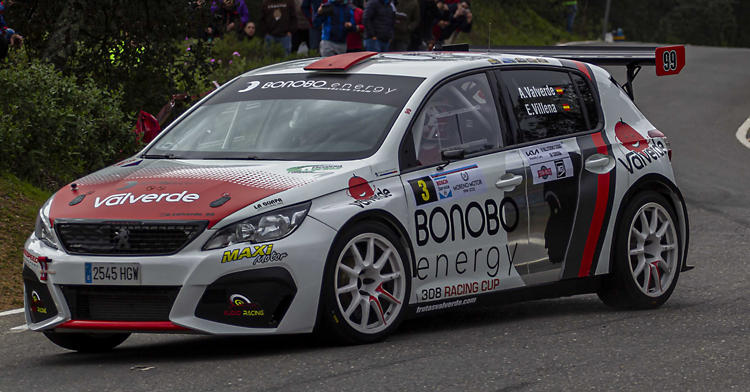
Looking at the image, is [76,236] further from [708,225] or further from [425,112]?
[708,225]

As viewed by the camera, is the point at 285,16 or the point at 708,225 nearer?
the point at 708,225

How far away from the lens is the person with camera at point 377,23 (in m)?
18.5

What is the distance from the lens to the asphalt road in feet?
18.3

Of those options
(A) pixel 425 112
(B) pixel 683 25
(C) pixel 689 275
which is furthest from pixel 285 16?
(B) pixel 683 25

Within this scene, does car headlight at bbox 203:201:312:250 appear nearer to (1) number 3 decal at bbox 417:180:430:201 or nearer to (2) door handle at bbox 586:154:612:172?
(1) number 3 decal at bbox 417:180:430:201

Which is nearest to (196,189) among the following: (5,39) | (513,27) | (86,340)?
(86,340)

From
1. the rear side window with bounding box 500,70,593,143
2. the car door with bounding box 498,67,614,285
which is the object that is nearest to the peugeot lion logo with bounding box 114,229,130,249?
the car door with bounding box 498,67,614,285

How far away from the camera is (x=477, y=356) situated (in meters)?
6.14

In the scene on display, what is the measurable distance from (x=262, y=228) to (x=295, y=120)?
1258 mm

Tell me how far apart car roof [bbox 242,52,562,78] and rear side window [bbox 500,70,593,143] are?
11cm

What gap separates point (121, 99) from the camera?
43.8 feet

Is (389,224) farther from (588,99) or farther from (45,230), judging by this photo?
(588,99)

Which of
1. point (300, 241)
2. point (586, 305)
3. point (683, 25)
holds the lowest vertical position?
point (683, 25)

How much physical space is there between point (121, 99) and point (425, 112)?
23.0 feet
